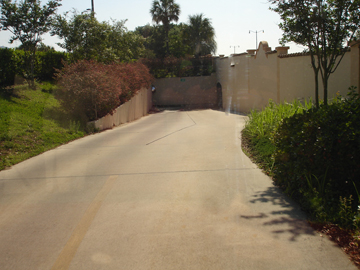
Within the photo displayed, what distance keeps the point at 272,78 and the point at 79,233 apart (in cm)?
1605

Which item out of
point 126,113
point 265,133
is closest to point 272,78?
point 126,113

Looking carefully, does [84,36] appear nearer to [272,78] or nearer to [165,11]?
[272,78]

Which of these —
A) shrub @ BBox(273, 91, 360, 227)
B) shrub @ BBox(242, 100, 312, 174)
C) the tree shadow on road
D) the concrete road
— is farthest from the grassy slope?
shrub @ BBox(273, 91, 360, 227)

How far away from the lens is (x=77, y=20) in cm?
2181

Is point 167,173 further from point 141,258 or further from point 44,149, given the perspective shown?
point 44,149

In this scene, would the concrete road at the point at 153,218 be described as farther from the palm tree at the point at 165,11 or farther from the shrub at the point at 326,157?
the palm tree at the point at 165,11

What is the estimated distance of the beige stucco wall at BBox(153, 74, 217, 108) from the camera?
3766 cm

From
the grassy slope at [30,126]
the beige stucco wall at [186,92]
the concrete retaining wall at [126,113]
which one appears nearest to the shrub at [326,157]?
the grassy slope at [30,126]

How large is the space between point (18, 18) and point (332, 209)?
1660 centimetres

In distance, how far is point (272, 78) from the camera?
62.2 ft

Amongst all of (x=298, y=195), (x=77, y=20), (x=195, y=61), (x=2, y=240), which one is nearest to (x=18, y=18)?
(x=77, y=20)

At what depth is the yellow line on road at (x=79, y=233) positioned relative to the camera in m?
4.12

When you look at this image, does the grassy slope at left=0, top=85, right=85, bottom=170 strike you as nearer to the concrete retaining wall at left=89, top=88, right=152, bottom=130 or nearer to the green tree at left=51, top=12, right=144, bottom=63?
the concrete retaining wall at left=89, top=88, right=152, bottom=130

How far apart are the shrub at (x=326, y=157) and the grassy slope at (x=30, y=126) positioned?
22.9 feet
